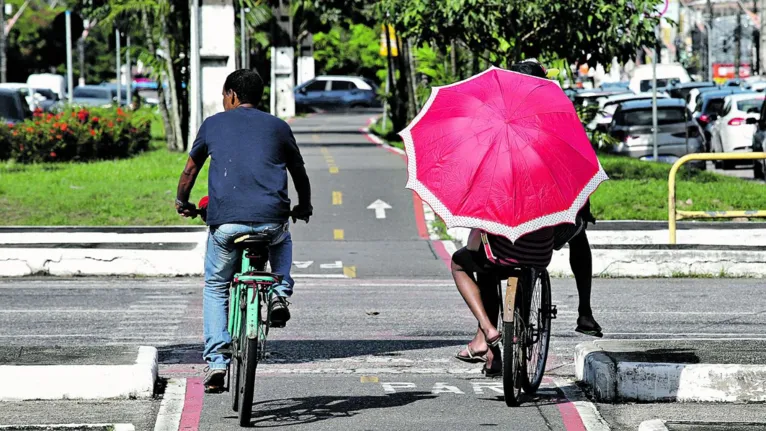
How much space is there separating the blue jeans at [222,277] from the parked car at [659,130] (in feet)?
70.6

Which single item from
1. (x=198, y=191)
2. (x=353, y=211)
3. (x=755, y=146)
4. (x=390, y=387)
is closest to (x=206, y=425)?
(x=390, y=387)

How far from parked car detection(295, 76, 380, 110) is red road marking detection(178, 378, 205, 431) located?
55101 millimetres

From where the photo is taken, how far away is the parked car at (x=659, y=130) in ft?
91.8

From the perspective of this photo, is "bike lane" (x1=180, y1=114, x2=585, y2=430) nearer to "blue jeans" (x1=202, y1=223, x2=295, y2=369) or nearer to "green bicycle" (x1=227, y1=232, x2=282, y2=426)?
"green bicycle" (x1=227, y1=232, x2=282, y2=426)

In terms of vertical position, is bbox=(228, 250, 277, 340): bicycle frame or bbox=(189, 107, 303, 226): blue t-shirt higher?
bbox=(189, 107, 303, 226): blue t-shirt

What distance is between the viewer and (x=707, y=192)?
64.1ft

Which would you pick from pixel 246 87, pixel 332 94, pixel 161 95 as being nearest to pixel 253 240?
pixel 246 87

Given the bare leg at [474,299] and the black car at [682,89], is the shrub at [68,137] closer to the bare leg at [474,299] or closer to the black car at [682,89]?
the black car at [682,89]

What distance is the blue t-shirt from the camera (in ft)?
22.7

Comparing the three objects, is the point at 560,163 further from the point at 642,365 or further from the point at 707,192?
the point at 707,192

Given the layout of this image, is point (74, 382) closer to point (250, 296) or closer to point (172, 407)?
point (172, 407)

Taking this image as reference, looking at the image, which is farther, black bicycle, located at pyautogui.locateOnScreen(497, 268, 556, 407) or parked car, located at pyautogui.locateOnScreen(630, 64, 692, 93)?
parked car, located at pyautogui.locateOnScreen(630, 64, 692, 93)

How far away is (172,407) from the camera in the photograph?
23.6ft

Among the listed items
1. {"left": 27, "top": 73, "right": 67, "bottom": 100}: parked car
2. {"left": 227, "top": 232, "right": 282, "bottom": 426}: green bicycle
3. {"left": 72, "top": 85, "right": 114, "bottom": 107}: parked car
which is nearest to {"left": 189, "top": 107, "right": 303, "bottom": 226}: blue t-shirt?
{"left": 227, "top": 232, "right": 282, "bottom": 426}: green bicycle
